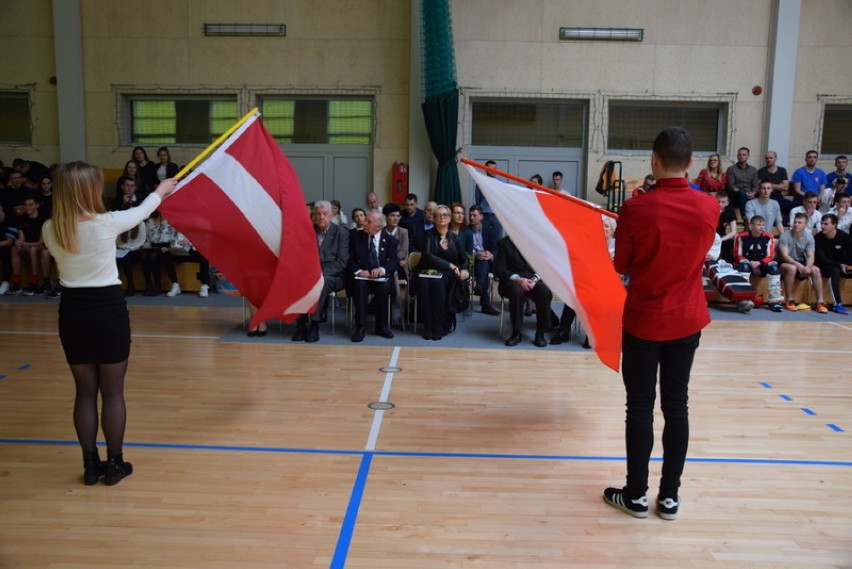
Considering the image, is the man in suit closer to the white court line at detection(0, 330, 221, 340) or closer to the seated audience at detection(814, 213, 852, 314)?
the white court line at detection(0, 330, 221, 340)

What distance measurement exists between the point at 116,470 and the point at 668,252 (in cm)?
256

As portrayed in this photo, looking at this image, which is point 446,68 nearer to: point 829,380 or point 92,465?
point 829,380

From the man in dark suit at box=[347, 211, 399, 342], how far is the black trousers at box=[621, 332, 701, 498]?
3.80 metres

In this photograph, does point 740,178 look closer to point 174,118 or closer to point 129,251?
point 129,251

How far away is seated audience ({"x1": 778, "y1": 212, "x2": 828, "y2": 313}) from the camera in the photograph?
8.65 meters

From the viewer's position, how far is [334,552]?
8.52 ft

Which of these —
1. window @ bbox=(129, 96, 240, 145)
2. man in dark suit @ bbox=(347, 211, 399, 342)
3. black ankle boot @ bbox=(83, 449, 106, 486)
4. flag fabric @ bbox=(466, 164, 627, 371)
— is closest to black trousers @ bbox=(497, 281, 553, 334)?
man in dark suit @ bbox=(347, 211, 399, 342)

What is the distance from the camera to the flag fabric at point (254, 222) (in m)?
4.23

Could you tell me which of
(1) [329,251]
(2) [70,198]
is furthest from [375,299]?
(2) [70,198]

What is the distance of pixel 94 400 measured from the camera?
309 cm

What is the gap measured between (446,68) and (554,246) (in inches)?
259

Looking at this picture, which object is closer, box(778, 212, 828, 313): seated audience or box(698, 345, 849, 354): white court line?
box(698, 345, 849, 354): white court line

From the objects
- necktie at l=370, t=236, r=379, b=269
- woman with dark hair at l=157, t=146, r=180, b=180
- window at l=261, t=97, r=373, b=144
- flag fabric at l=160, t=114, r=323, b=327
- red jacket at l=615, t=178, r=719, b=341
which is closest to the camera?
red jacket at l=615, t=178, r=719, b=341

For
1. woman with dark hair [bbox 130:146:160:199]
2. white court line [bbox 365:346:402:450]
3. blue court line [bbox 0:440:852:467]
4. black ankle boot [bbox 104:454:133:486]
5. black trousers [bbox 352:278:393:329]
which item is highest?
woman with dark hair [bbox 130:146:160:199]
